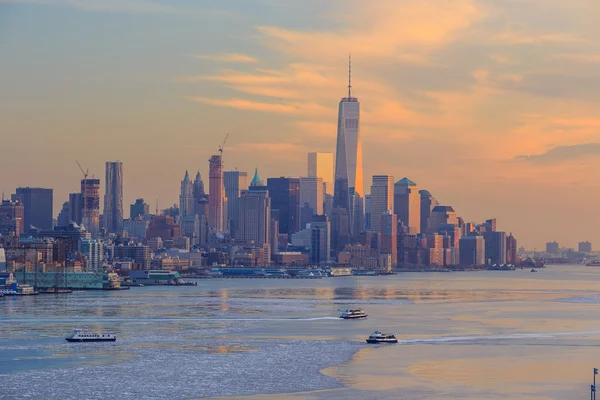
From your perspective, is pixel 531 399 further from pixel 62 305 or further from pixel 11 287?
pixel 11 287

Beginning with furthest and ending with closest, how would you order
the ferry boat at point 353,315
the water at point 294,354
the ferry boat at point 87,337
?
the ferry boat at point 353,315 → the ferry boat at point 87,337 → the water at point 294,354

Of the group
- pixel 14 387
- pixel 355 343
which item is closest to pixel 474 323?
pixel 355 343

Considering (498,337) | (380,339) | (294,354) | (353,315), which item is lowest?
(294,354)

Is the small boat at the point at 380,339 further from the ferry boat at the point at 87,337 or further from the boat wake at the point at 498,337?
the ferry boat at the point at 87,337

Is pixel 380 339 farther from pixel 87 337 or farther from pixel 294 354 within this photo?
pixel 87 337

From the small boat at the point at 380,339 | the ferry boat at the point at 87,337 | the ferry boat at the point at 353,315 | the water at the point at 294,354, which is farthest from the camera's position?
the ferry boat at the point at 353,315

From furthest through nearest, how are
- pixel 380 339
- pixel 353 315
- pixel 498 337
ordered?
1. pixel 353 315
2. pixel 498 337
3. pixel 380 339

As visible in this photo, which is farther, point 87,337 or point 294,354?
point 87,337

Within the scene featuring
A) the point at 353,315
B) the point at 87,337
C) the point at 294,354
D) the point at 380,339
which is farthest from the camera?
the point at 353,315

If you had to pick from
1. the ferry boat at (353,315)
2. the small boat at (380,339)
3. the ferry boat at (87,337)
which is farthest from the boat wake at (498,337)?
the ferry boat at (353,315)

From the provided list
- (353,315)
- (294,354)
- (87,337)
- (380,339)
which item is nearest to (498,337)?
(380,339)
